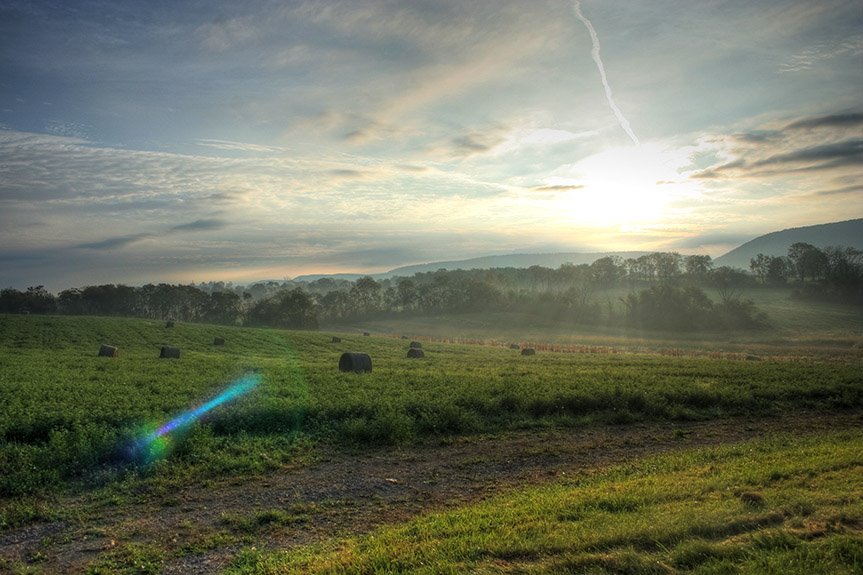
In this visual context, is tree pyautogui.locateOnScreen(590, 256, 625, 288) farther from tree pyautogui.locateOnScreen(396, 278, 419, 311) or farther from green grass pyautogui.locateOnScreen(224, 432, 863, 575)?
green grass pyautogui.locateOnScreen(224, 432, 863, 575)

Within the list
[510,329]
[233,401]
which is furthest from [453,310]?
[233,401]

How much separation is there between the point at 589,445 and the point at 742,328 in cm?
8977

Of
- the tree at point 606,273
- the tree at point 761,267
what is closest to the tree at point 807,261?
the tree at point 761,267

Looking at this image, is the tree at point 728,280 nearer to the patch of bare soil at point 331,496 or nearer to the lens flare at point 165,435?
the patch of bare soil at point 331,496

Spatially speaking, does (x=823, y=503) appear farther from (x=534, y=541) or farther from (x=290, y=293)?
(x=290, y=293)

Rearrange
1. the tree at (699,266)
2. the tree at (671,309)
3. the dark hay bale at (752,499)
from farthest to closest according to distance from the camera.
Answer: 1. the tree at (699,266)
2. the tree at (671,309)
3. the dark hay bale at (752,499)

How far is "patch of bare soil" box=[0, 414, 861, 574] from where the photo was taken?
8.65m

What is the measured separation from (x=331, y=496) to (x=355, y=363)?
57.2 feet

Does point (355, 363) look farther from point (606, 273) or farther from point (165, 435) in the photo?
point (606, 273)

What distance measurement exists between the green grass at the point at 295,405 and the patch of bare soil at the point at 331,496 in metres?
1.11

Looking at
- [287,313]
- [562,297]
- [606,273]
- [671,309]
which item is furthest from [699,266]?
[287,313]

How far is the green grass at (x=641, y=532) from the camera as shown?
247 inches

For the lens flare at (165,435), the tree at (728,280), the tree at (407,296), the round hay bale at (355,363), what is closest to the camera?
the lens flare at (165,435)

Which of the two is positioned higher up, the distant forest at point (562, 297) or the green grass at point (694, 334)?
the distant forest at point (562, 297)
